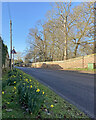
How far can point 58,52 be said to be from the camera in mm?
28422

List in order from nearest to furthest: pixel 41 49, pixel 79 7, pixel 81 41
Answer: pixel 79 7 → pixel 81 41 → pixel 41 49

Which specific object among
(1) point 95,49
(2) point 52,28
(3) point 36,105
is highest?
(2) point 52,28

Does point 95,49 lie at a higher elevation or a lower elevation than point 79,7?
lower

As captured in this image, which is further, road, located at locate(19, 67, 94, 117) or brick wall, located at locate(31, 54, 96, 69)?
brick wall, located at locate(31, 54, 96, 69)

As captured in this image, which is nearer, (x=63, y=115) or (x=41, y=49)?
(x=63, y=115)

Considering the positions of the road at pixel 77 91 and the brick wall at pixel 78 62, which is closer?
the road at pixel 77 91

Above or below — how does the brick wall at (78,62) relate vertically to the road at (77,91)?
above

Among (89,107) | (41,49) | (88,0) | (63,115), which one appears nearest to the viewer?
(63,115)

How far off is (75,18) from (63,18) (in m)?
2.91

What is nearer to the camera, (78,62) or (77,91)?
(77,91)

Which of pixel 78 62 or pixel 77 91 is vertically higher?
pixel 78 62

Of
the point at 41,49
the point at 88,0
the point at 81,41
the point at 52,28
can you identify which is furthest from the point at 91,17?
the point at 41,49

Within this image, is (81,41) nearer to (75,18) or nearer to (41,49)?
(75,18)

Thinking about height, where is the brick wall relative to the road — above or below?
above
